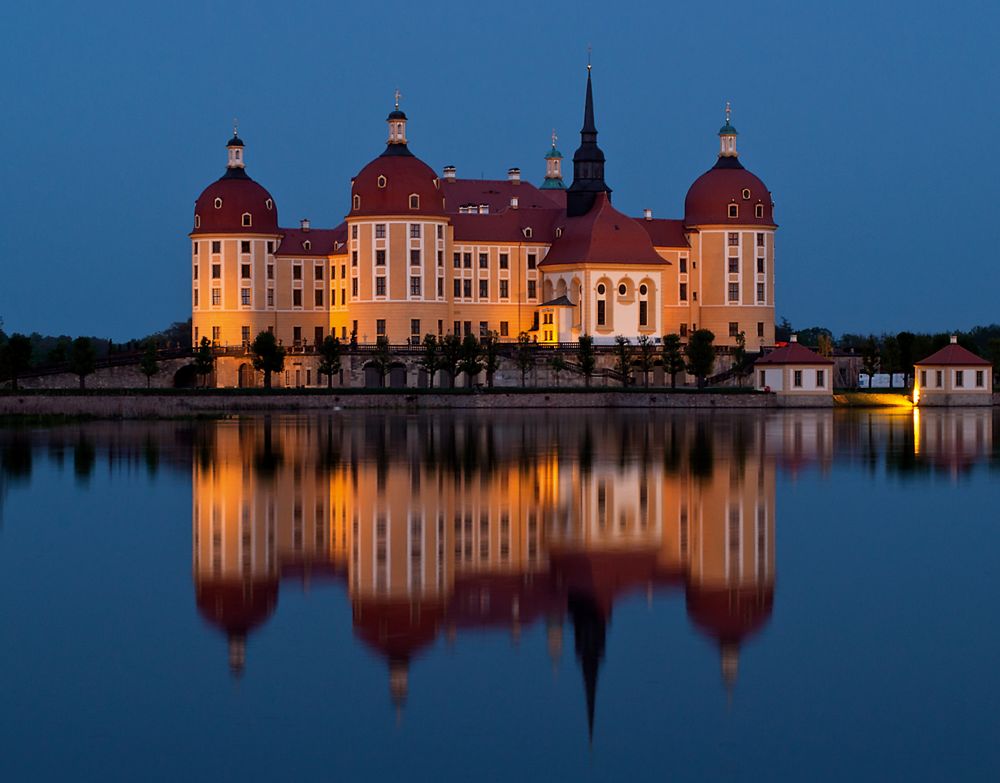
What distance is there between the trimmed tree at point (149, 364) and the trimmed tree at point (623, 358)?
21.7 meters

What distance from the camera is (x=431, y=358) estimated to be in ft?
249

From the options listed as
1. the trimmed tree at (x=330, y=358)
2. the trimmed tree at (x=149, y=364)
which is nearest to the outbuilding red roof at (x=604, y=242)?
the trimmed tree at (x=330, y=358)

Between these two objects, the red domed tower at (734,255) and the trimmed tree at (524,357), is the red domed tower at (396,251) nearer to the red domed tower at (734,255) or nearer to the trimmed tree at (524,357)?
the trimmed tree at (524,357)

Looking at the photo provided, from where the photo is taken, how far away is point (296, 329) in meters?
89.1

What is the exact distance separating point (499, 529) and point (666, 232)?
7107cm

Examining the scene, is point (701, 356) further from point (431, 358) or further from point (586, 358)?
point (431, 358)

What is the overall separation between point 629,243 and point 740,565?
6876cm

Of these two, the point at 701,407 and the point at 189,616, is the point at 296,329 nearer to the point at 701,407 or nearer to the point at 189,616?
the point at 701,407

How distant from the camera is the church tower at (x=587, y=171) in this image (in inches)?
3531

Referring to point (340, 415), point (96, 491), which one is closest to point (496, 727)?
point (96, 491)

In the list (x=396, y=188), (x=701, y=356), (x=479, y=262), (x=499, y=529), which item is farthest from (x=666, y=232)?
(x=499, y=529)

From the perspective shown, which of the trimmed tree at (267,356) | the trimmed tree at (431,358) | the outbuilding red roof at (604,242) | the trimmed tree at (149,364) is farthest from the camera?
the outbuilding red roof at (604,242)

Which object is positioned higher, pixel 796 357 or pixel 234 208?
pixel 234 208

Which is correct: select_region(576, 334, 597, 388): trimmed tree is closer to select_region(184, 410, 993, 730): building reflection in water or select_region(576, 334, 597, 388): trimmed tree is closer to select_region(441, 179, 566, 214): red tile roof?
select_region(441, 179, 566, 214): red tile roof
